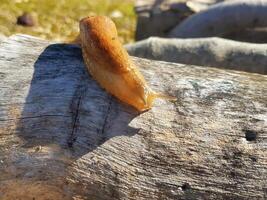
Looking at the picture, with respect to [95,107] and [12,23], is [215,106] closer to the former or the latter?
[95,107]

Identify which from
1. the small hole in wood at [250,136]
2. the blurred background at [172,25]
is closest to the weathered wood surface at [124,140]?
the small hole in wood at [250,136]

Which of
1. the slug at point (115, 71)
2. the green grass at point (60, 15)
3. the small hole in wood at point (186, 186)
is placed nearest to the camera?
the small hole in wood at point (186, 186)

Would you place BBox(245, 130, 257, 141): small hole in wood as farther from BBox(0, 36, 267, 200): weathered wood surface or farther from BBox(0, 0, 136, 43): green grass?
BBox(0, 0, 136, 43): green grass

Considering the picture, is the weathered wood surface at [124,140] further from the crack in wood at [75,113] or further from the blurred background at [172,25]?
the blurred background at [172,25]

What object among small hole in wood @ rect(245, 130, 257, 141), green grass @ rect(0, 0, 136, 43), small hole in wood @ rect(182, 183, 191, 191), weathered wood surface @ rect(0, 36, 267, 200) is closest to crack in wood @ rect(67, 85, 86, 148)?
weathered wood surface @ rect(0, 36, 267, 200)

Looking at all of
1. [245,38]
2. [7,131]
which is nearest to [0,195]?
[7,131]

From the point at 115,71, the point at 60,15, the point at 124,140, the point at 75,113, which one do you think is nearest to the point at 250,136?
the point at 124,140
